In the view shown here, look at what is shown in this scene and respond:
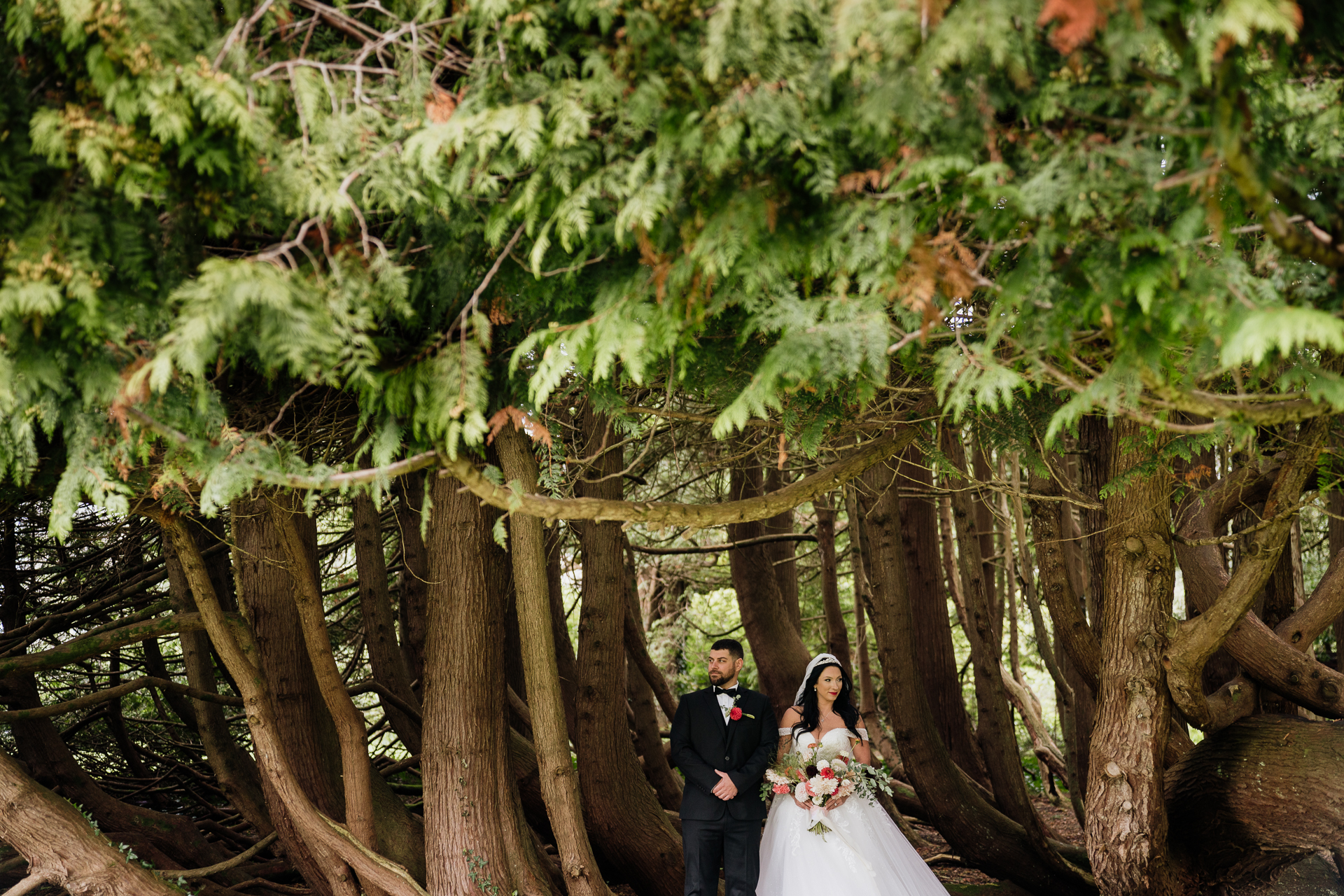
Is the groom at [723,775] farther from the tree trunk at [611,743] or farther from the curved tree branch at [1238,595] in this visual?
the curved tree branch at [1238,595]

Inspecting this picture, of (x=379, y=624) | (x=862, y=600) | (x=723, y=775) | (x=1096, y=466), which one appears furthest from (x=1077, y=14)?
(x=862, y=600)

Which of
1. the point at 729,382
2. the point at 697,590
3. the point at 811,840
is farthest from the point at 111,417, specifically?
the point at 697,590

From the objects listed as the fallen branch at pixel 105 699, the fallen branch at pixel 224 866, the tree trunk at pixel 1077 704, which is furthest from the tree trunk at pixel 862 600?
the fallen branch at pixel 105 699

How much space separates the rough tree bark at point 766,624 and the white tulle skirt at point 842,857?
9.77ft

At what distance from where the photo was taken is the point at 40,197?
3.03 meters

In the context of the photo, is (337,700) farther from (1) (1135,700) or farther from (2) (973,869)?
(2) (973,869)

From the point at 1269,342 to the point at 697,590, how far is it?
43.0 feet

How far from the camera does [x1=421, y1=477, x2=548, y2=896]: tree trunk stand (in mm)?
6125

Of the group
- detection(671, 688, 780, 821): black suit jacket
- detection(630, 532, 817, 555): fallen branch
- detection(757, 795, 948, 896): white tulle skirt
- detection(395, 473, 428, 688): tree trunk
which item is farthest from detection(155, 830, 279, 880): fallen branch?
detection(630, 532, 817, 555): fallen branch

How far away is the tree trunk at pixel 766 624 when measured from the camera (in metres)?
9.92

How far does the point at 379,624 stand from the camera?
8.59m

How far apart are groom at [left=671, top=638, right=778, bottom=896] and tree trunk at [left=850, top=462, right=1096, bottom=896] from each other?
2108mm

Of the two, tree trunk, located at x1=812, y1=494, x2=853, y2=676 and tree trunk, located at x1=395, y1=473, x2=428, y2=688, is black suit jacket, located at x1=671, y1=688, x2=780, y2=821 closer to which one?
tree trunk, located at x1=395, y1=473, x2=428, y2=688

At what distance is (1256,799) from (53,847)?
7142 mm
